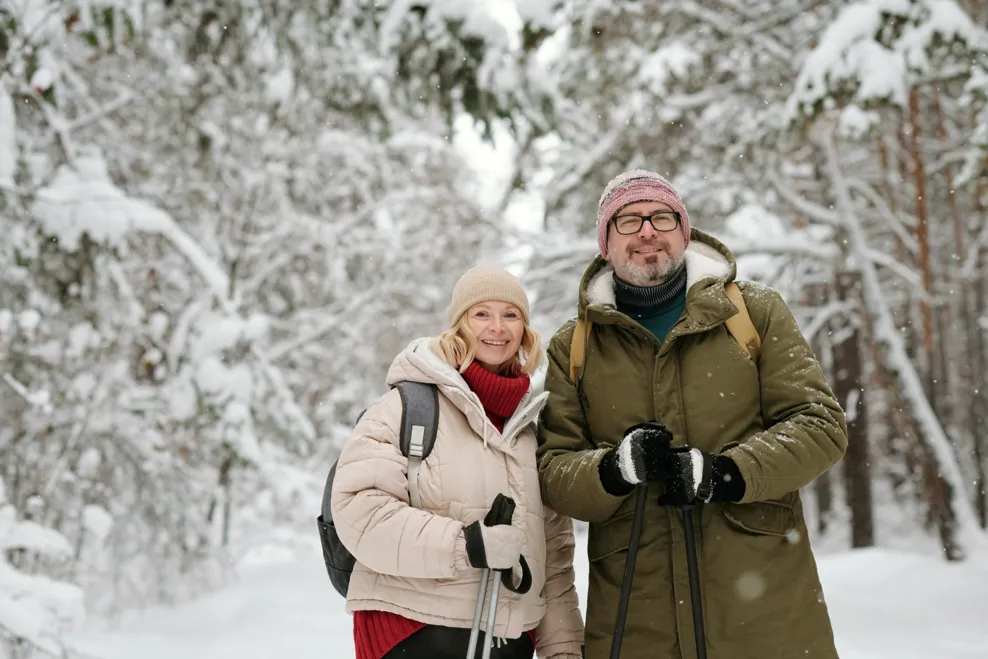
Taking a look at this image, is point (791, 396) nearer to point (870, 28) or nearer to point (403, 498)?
point (403, 498)

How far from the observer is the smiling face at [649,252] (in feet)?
9.31

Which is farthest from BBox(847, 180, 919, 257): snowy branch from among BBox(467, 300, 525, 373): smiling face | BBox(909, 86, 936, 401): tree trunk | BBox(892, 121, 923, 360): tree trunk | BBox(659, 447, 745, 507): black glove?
BBox(659, 447, 745, 507): black glove

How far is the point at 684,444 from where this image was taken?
269 centimetres

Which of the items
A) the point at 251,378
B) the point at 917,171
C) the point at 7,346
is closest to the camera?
the point at 7,346

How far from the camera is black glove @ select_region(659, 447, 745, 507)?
2.44m

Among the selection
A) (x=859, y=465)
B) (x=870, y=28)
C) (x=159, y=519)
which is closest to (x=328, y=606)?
(x=159, y=519)

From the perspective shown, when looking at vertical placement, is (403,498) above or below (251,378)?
below

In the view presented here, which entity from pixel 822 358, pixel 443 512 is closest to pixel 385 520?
pixel 443 512

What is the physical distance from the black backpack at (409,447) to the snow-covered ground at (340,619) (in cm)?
440

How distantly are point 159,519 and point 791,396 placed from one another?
23.6 feet

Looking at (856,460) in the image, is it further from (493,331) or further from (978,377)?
(493,331)

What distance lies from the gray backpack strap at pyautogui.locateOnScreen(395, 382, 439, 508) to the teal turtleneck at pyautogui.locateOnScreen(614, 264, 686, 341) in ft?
2.46

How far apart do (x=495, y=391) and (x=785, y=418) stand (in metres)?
0.92

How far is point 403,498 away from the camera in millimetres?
2615
